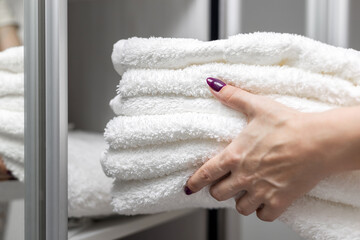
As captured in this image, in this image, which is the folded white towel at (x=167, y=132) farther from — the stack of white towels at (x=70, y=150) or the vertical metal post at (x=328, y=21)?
the vertical metal post at (x=328, y=21)

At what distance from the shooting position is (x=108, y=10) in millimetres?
874

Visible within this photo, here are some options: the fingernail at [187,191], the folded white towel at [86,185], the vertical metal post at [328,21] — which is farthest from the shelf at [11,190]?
the vertical metal post at [328,21]

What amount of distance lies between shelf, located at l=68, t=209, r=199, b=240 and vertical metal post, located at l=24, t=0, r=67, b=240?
0.12 m

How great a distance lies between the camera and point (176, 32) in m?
0.78

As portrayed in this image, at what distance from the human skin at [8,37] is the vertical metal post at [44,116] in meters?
0.03

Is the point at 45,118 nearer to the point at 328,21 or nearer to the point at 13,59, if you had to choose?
the point at 13,59

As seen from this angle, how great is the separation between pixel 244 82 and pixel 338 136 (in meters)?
0.12

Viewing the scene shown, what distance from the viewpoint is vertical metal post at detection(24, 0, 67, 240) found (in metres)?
0.49

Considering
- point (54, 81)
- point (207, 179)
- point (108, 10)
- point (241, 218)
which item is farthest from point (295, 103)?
point (108, 10)

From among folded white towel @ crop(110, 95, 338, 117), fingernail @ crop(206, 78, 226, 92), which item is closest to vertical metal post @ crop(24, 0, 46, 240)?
folded white towel @ crop(110, 95, 338, 117)

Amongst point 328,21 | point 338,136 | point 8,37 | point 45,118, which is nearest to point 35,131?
point 45,118

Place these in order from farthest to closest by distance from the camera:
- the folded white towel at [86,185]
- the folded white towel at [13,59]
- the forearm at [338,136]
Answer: the folded white towel at [86,185], the folded white towel at [13,59], the forearm at [338,136]

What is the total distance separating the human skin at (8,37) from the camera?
1.69 ft

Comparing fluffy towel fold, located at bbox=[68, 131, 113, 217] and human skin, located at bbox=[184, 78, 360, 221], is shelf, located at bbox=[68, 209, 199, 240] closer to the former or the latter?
fluffy towel fold, located at bbox=[68, 131, 113, 217]
